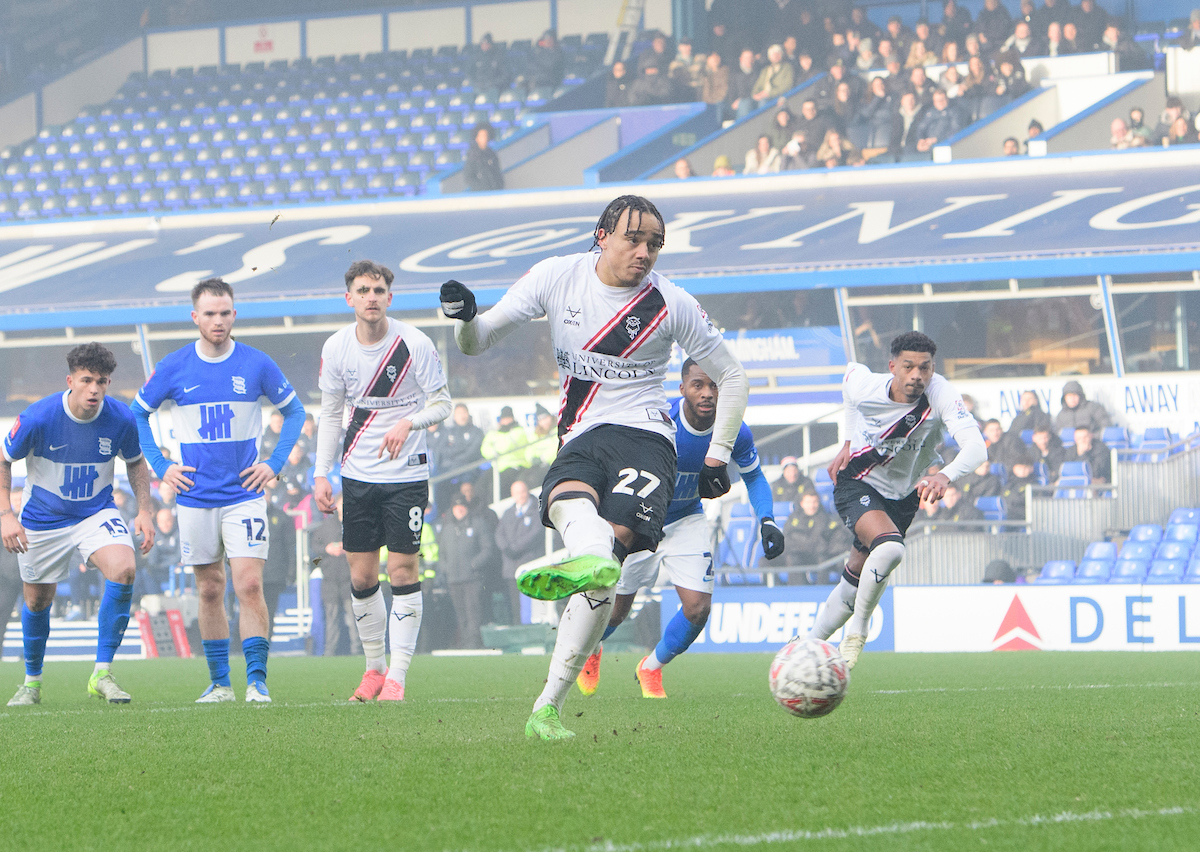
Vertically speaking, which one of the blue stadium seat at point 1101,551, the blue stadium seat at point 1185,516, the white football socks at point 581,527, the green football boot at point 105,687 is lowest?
the blue stadium seat at point 1101,551

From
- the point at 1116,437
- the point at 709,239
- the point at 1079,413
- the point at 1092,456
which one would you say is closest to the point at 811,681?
the point at 1092,456

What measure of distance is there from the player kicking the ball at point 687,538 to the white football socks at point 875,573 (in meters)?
0.76

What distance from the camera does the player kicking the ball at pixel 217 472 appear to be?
7.66 m

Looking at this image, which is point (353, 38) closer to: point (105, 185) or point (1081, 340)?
point (105, 185)

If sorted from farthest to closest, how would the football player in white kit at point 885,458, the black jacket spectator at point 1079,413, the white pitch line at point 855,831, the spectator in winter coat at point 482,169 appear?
the spectator in winter coat at point 482,169, the black jacket spectator at point 1079,413, the football player in white kit at point 885,458, the white pitch line at point 855,831

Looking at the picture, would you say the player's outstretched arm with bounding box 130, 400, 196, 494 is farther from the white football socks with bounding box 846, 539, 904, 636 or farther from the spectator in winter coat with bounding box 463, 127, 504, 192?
the spectator in winter coat with bounding box 463, 127, 504, 192

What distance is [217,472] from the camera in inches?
302

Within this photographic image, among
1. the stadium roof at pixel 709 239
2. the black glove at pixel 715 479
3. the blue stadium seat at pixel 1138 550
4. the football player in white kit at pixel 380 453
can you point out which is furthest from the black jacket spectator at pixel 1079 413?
the black glove at pixel 715 479

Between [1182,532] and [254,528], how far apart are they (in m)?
11.5

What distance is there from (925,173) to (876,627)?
981cm

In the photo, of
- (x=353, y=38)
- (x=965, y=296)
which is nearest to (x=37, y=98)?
(x=353, y=38)

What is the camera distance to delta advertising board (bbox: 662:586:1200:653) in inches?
557

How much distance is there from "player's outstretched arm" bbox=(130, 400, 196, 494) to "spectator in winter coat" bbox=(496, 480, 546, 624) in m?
8.48

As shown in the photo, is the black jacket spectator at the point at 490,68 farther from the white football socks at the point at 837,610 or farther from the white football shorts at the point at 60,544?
the white football shorts at the point at 60,544
